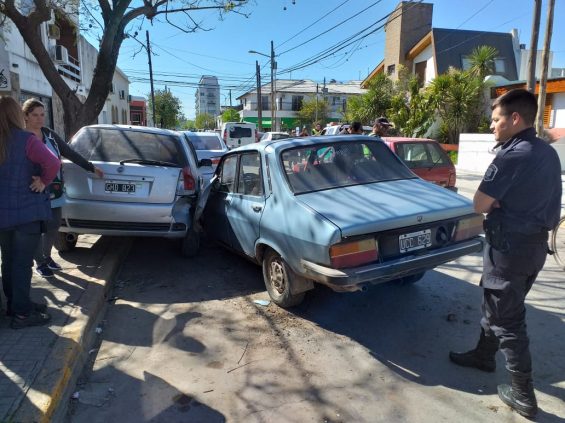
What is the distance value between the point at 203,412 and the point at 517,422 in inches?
76.1

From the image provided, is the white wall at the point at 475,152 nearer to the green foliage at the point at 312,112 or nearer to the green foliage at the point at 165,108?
the green foliage at the point at 312,112

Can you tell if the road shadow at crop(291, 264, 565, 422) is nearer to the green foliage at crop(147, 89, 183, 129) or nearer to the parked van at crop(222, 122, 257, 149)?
the parked van at crop(222, 122, 257, 149)

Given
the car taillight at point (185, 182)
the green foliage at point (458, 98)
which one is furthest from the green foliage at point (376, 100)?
the car taillight at point (185, 182)

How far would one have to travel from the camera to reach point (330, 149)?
4.73 m

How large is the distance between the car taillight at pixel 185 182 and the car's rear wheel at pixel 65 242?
1528 millimetres

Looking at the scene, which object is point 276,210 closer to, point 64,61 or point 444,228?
point 444,228

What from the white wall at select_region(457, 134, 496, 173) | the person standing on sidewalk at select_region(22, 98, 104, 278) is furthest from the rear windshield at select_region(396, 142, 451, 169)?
the white wall at select_region(457, 134, 496, 173)

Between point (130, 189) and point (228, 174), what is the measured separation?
1173mm

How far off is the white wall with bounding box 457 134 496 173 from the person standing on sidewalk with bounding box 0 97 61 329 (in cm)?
1664

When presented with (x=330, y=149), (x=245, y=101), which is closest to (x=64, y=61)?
(x=330, y=149)

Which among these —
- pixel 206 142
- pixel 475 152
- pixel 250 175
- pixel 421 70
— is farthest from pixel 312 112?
pixel 250 175

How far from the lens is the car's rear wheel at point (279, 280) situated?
4.19 metres

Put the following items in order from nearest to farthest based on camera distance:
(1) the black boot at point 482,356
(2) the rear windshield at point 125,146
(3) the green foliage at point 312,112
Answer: (1) the black boot at point 482,356
(2) the rear windshield at point 125,146
(3) the green foliage at point 312,112

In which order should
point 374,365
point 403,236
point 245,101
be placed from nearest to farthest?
point 374,365 < point 403,236 < point 245,101
